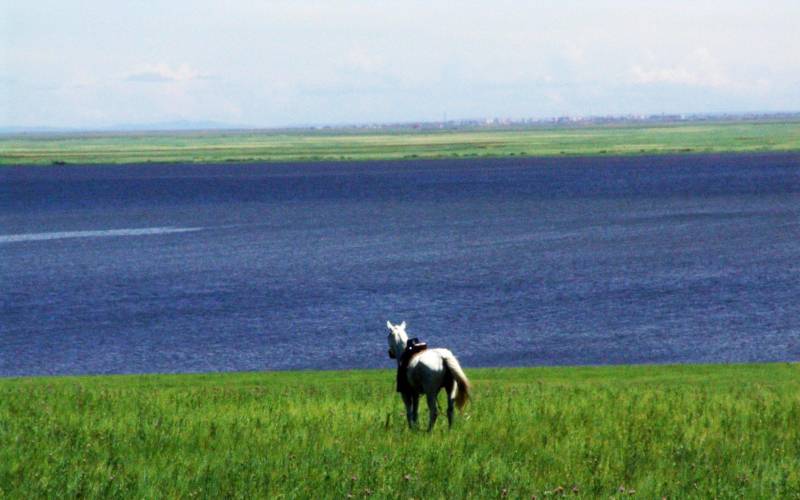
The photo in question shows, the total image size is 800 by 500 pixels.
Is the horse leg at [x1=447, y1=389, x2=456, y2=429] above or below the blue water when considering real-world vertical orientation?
above

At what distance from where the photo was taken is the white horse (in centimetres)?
1791

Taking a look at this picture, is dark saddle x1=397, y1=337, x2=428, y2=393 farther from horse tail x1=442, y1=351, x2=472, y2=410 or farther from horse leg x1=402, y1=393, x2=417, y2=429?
horse tail x1=442, y1=351, x2=472, y2=410

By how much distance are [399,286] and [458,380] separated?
5346 cm

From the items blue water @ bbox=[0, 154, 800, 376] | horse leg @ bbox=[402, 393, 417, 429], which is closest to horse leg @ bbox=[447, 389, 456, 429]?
horse leg @ bbox=[402, 393, 417, 429]

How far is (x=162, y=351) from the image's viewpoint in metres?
49.8

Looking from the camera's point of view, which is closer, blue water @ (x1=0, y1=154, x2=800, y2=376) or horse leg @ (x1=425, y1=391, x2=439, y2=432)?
horse leg @ (x1=425, y1=391, x2=439, y2=432)

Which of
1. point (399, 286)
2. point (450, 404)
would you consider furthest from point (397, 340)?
point (399, 286)

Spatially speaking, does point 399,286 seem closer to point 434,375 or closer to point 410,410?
point 410,410

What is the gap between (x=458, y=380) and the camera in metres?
18.0

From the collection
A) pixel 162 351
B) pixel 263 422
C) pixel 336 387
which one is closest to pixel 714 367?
pixel 336 387

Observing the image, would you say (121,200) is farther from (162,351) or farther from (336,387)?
(336,387)

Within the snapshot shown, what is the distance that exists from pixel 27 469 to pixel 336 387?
1361cm

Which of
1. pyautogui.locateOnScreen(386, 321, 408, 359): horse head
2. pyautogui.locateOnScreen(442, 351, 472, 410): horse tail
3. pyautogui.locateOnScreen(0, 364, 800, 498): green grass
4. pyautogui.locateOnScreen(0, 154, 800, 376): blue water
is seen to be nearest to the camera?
pyautogui.locateOnScreen(0, 364, 800, 498): green grass

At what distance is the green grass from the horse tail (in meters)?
0.47
